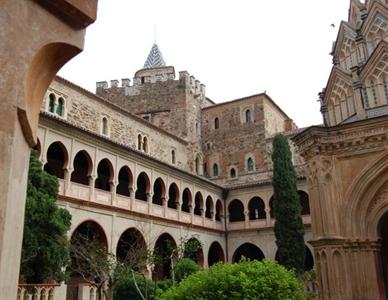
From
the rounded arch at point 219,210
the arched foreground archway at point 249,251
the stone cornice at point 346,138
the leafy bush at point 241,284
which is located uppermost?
the rounded arch at point 219,210

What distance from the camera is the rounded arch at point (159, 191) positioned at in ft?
90.8

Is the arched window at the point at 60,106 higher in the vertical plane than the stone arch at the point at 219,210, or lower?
higher

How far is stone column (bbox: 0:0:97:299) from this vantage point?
229cm

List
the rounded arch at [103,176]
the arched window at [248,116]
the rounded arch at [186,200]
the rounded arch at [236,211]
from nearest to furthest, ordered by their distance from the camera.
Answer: the rounded arch at [103,176] < the rounded arch at [186,200] < the rounded arch at [236,211] < the arched window at [248,116]

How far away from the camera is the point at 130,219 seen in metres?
24.6

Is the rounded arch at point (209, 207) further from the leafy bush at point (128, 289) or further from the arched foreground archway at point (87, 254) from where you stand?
the leafy bush at point (128, 289)

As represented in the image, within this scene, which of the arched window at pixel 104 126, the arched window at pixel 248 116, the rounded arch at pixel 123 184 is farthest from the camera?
the arched window at pixel 248 116

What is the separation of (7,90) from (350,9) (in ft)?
63.0

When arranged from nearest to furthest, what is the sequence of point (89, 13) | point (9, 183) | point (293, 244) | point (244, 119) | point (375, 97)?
point (9, 183)
point (89, 13)
point (375, 97)
point (293, 244)
point (244, 119)

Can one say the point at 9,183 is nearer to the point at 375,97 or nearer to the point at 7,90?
the point at 7,90

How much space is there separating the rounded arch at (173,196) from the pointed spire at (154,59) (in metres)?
17.6

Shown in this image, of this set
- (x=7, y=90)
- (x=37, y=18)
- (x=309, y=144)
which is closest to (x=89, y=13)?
(x=37, y=18)

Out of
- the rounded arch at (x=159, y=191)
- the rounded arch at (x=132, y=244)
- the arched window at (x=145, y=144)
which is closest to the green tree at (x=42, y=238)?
the rounded arch at (x=132, y=244)

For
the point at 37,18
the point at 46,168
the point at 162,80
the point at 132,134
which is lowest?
the point at 37,18
